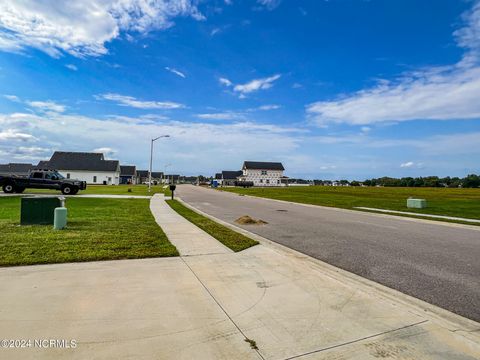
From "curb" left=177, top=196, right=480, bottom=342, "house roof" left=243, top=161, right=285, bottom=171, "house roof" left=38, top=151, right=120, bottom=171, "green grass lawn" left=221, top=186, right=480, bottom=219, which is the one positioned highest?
"house roof" left=243, top=161, right=285, bottom=171

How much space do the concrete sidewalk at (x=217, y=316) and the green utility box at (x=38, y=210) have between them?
5174mm

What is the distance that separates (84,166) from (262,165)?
61703 millimetres

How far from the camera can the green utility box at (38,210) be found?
401 inches

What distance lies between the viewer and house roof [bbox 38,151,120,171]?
3228 inches

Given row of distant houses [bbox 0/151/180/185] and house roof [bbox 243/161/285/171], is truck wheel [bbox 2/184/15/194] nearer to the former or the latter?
row of distant houses [bbox 0/151/180/185]

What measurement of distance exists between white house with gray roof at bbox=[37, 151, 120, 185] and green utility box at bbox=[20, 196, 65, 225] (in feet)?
254

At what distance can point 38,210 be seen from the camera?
10398mm

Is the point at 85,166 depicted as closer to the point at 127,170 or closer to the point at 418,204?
the point at 127,170

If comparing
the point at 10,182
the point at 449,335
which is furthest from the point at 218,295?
the point at 10,182

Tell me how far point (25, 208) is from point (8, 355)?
331 inches

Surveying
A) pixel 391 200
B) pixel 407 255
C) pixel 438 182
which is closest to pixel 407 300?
pixel 407 255

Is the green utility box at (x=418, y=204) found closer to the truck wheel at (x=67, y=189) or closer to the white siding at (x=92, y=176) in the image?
the truck wheel at (x=67, y=189)

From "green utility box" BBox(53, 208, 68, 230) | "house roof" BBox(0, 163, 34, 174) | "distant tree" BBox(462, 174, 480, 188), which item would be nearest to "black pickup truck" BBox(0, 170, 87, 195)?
"green utility box" BBox(53, 208, 68, 230)

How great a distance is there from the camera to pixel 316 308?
4.36 m
